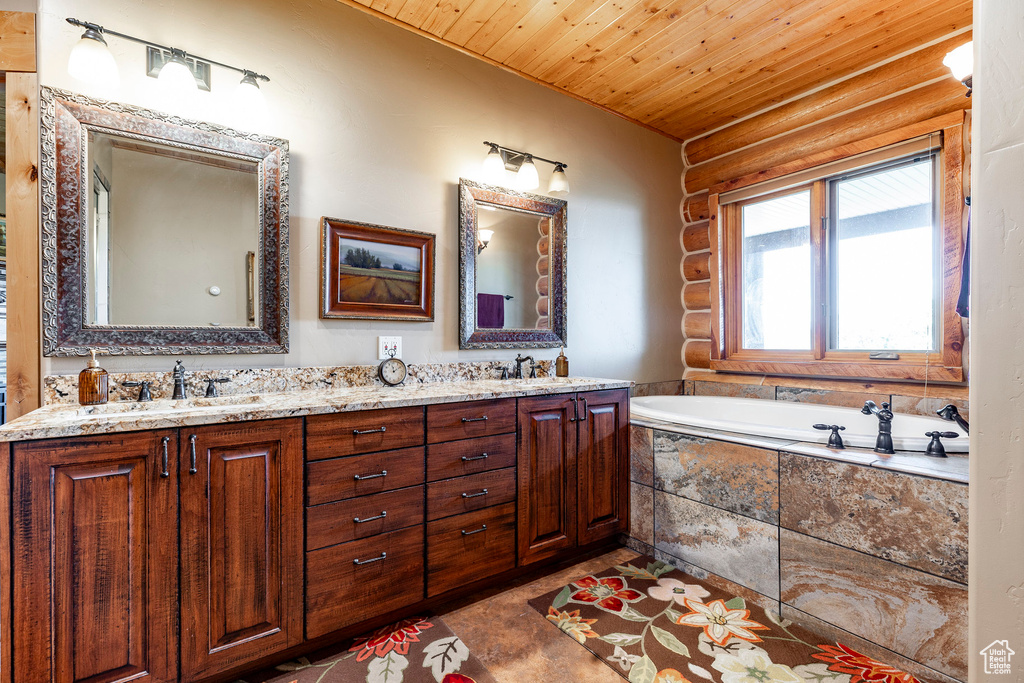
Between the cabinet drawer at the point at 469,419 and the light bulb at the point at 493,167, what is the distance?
129cm

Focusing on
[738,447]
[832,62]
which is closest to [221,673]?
[738,447]

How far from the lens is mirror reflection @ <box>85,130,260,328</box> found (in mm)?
1781

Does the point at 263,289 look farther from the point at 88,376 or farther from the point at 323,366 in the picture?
the point at 88,376

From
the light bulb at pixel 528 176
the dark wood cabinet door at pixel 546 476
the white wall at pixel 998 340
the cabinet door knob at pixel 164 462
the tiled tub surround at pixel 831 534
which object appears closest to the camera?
the white wall at pixel 998 340

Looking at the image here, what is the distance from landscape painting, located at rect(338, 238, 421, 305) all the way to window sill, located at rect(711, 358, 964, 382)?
2.33 metres

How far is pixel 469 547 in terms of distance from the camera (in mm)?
2033

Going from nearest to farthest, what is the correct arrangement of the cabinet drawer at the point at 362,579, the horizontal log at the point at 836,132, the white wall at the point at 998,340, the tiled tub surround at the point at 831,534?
the white wall at the point at 998,340 < the tiled tub surround at the point at 831,534 < the cabinet drawer at the point at 362,579 < the horizontal log at the point at 836,132

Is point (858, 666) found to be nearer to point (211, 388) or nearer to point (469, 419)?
point (469, 419)

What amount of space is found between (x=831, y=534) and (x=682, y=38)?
2425 mm

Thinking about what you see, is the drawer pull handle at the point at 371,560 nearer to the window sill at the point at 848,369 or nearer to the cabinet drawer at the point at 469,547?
the cabinet drawer at the point at 469,547

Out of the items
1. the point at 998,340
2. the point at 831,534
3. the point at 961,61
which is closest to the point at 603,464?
the point at 831,534

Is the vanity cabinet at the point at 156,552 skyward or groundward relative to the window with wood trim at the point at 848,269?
groundward

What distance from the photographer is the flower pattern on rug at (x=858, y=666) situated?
1589mm

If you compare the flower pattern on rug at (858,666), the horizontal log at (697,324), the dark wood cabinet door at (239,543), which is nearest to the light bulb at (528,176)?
the horizontal log at (697,324)
